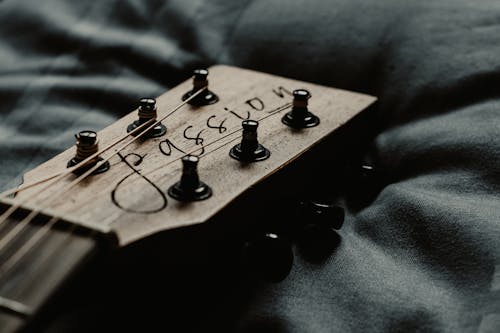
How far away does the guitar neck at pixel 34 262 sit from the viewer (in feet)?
1.99

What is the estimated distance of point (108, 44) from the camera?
50.3 inches

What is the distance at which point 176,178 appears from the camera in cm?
83

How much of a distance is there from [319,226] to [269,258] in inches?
5.7

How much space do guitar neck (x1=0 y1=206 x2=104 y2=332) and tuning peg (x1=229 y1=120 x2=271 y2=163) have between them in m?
0.28

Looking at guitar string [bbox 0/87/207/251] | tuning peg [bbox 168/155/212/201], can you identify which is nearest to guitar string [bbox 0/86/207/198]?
guitar string [bbox 0/87/207/251]

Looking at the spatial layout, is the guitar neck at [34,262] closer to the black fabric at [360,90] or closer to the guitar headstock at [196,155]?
the guitar headstock at [196,155]

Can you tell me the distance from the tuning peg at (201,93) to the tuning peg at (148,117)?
118mm

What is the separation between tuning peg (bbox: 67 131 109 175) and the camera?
2.72 ft

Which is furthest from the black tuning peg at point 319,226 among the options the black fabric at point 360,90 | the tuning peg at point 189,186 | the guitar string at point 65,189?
the guitar string at point 65,189

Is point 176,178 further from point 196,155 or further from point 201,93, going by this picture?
point 201,93

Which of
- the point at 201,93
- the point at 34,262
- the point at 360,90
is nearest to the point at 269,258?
the point at 34,262

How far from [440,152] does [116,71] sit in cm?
66

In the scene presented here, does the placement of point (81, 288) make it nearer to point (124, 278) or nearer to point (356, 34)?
point (124, 278)

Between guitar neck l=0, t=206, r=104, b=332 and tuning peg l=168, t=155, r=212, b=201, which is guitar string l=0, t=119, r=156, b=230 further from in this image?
tuning peg l=168, t=155, r=212, b=201
